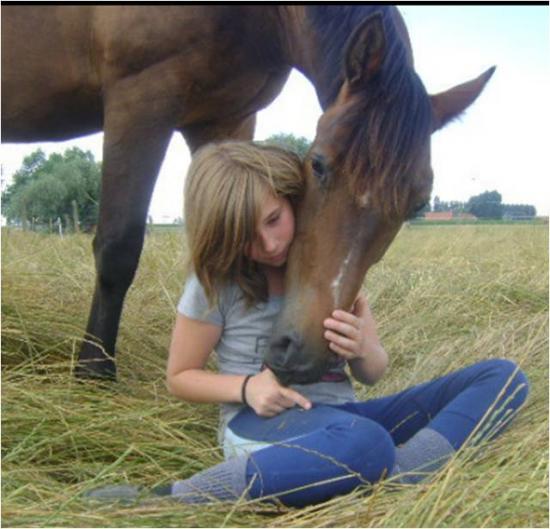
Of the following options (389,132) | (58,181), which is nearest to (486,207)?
(58,181)

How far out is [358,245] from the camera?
181cm

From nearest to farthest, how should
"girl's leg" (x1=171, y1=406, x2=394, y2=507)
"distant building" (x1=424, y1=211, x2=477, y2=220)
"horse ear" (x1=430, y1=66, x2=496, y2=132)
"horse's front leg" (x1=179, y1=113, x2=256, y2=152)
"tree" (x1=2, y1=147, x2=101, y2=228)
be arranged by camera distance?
"girl's leg" (x1=171, y1=406, x2=394, y2=507), "horse ear" (x1=430, y1=66, x2=496, y2=132), "horse's front leg" (x1=179, y1=113, x2=256, y2=152), "tree" (x1=2, y1=147, x2=101, y2=228), "distant building" (x1=424, y1=211, x2=477, y2=220)

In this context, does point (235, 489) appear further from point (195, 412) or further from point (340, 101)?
point (340, 101)

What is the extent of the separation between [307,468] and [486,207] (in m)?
10.6

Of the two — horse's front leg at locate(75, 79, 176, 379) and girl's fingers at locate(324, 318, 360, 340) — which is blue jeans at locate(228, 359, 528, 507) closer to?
girl's fingers at locate(324, 318, 360, 340)

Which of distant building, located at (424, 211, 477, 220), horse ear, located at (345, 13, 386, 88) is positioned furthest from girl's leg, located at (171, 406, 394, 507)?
distant building, located at (424, 211, 477, 220)

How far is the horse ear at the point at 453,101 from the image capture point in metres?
2.12

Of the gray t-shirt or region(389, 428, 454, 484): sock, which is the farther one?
the gray t-shirt

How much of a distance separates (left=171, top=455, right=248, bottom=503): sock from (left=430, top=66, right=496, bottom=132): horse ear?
106 cm

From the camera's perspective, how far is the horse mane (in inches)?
71.3

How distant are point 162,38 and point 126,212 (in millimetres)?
602

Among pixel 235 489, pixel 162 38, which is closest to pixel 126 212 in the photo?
pixel 162 38

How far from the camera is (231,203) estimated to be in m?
1.82

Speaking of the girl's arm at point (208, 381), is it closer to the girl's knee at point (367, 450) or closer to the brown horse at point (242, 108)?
the brown horse at point (242, 108)
